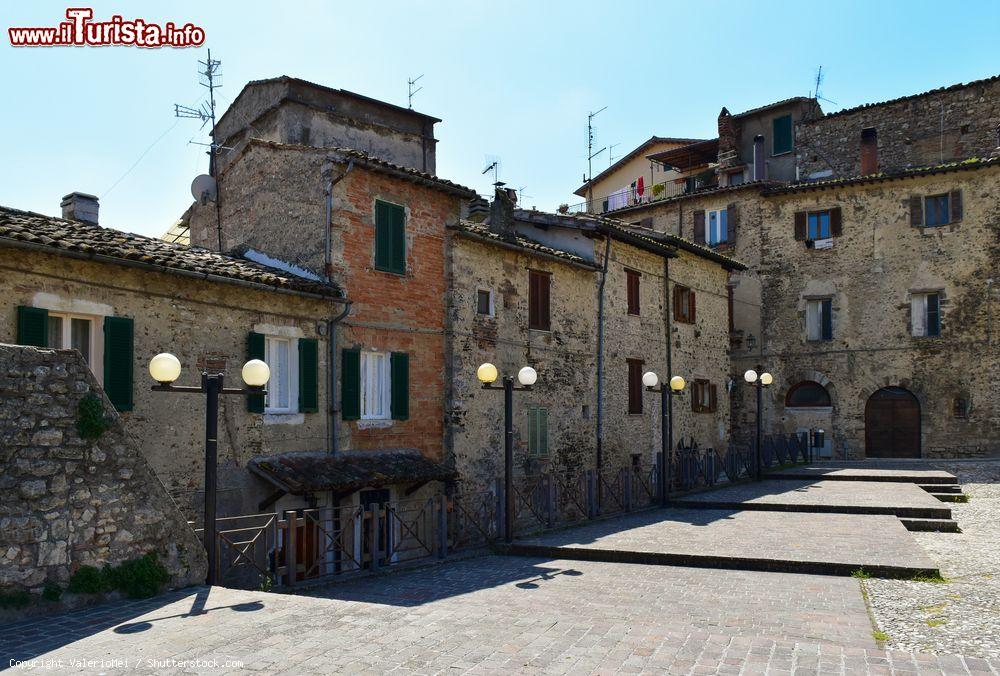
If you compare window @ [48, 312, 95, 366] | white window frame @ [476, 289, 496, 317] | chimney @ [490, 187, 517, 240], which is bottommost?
window @ [48, 312, 95, 366]

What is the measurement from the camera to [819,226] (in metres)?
32.1

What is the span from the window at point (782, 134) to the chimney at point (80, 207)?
3052 cm

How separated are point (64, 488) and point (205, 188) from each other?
12337mm

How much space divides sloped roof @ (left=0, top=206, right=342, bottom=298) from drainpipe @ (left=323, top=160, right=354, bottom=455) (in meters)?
0.44

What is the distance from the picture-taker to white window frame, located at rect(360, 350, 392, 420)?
639 inches

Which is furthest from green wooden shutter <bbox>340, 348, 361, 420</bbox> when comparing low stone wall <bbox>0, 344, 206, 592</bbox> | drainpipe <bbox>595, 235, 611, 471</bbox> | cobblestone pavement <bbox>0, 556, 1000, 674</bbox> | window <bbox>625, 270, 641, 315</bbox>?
window <bbox>625, 270, 641, 315</bbox>

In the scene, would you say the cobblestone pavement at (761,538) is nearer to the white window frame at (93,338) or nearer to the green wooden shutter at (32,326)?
the white window frame at (93,338)

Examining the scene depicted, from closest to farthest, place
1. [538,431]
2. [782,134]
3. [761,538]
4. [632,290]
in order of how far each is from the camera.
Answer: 1. [761,538]
2. [538,431]
3. [632,290]
4. [782,134]

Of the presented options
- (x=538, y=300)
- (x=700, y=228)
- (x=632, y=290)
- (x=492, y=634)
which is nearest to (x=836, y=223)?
(x=700, y=228)

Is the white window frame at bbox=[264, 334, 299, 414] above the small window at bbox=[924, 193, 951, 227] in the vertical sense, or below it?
below

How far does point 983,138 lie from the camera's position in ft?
101

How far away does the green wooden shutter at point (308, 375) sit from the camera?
14750mm

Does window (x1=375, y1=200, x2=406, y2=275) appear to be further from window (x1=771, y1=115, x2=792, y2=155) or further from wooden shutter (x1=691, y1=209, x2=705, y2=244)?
window (x1=771, y1=115, x2=792, y2=155)

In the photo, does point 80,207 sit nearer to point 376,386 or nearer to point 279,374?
point 279,374
